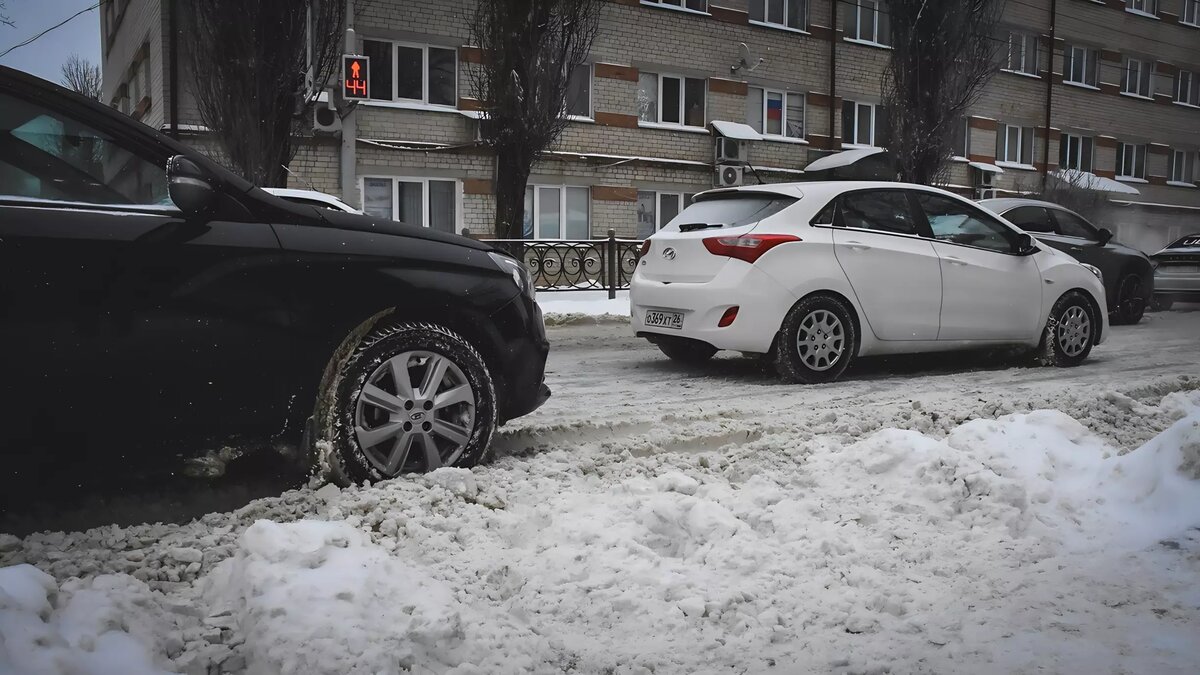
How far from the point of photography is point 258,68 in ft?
51.2

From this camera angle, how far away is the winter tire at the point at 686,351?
26.6 ft

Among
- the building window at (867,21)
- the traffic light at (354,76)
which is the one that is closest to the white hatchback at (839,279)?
the traffic light at (354,76)

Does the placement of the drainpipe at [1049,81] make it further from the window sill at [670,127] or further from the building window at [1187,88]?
the window sill at [670,127]

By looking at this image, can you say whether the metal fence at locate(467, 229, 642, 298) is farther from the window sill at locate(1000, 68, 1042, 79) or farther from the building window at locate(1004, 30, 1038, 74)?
the building window at locate(1004, 30, 1038, 74)

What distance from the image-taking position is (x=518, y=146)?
1730 cm

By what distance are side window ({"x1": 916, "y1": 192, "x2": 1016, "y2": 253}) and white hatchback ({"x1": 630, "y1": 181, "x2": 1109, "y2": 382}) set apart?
0.01 m

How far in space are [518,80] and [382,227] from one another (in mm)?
13630

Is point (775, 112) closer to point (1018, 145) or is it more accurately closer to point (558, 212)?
point (558, 212)

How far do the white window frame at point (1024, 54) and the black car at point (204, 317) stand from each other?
29.9 metres

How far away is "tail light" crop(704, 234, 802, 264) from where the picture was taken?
6.93 metres

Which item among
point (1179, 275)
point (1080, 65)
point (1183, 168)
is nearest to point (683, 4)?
point (1179, 275)

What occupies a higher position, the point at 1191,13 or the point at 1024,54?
the point at 1191,13

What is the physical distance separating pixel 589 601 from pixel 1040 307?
6602 mm

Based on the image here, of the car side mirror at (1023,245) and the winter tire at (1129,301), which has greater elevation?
the car side mirror at (1023,245)
